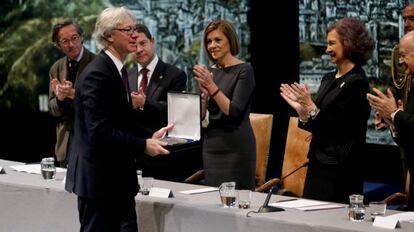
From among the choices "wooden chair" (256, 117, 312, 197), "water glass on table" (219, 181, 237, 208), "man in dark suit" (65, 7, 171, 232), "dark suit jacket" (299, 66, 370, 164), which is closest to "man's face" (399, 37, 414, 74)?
"dark suit jacket" (299, 66, 370, 164)

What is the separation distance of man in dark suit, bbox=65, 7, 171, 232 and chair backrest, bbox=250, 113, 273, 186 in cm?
183

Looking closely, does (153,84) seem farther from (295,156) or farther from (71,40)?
(295,156)

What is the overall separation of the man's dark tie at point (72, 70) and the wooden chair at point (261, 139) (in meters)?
0.94

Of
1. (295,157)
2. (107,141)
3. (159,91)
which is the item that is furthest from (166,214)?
(295,157)

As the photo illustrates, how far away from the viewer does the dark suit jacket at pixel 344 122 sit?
469cm

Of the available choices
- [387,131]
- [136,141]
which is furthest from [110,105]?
[387,131]

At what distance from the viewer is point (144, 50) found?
572 centimetres

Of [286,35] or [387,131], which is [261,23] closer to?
[286,35]

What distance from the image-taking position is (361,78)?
471 cm

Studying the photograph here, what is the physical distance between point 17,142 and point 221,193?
542cm

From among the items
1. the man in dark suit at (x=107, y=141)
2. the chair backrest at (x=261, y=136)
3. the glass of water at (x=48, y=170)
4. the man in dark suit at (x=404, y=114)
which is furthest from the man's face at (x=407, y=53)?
the glass of water at (x=48, y=170)

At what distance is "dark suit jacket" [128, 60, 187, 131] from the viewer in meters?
5.54

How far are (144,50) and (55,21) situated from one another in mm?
3322

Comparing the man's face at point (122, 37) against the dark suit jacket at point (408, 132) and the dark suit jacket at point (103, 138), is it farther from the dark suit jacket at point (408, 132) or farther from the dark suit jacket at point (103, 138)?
the dark suit jacket at point (408, 132)
